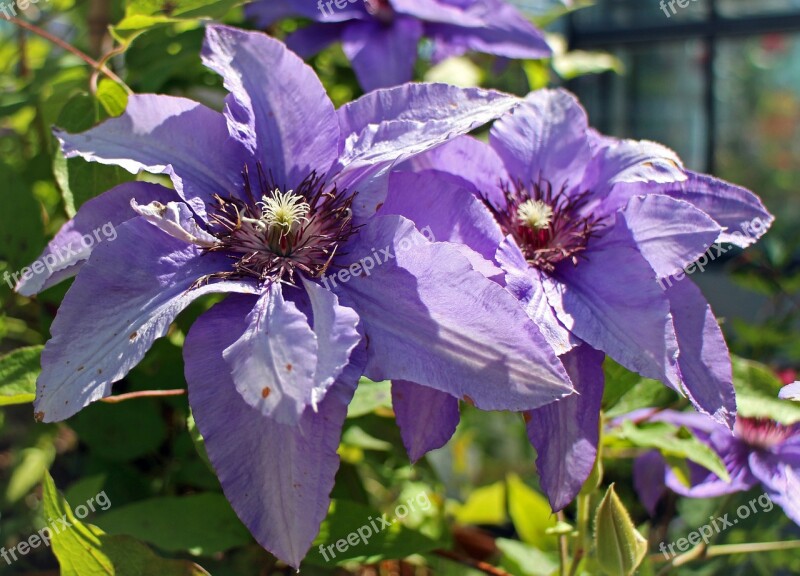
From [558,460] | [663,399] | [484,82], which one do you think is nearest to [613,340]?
[558,460]

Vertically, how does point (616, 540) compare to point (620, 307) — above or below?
below

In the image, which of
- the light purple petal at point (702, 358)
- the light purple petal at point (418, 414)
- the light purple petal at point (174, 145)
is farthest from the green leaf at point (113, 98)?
the light purple petal at point (702, 358)

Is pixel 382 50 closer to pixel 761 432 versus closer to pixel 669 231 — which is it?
pixel 669 231

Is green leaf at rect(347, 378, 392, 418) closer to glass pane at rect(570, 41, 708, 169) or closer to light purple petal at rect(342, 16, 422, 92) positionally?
light purple petal at rect(342, 16, 422, 92)

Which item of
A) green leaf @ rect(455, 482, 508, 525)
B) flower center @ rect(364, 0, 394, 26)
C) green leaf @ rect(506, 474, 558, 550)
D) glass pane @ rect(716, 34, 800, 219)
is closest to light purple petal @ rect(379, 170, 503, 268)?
flower center @ rect(364, 0, 394, 26)

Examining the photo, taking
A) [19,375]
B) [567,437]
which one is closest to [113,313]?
[19,375]

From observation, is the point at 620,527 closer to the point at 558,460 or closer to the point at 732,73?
the point at 558,460

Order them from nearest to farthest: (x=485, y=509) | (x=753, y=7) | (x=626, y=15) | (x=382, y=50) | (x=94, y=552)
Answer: (x=94, y=552), (x=382, y=50), (x=485, y=509), (x=753, y=7), (x=626, y=15)
